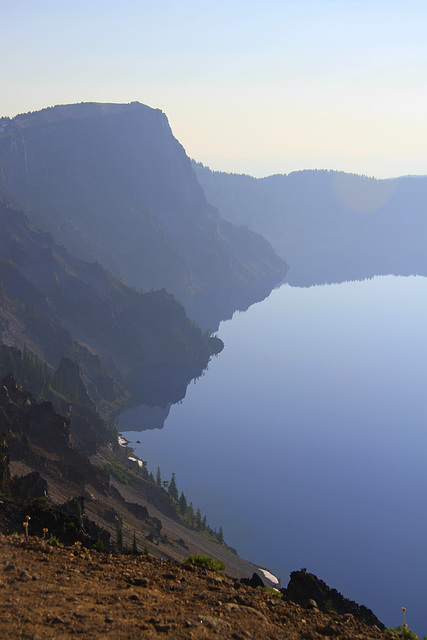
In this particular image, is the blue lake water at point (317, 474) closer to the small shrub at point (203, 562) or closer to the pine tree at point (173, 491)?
the pine tree at point (173, 491)

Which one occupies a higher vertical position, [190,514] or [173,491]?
[173,491]

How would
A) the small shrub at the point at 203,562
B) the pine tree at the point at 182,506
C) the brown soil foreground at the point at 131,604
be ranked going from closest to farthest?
the brown soil foreground at the point at 131,604, the small shrub at the point at 203,562, the pine tree at the point at 182,506

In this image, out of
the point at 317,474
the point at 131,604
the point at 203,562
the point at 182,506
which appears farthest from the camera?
the point at 317,474

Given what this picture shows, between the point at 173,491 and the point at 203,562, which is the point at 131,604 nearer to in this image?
the point at 203,562

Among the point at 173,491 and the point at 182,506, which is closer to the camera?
the point at 182,506

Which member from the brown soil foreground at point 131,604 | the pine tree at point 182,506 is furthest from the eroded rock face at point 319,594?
the pine tree at point 182,506

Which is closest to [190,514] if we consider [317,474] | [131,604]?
[317,474]
